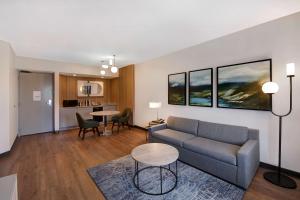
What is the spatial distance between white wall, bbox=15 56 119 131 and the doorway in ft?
0.76

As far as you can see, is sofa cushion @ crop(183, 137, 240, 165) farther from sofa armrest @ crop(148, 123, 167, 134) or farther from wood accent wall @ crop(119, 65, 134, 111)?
wood accent wall @ crop(119, 65, 134, 111)

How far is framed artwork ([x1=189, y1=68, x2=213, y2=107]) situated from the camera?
3266 millimetres

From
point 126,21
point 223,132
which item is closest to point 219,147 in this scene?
point 223,132

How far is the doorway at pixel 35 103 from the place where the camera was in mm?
4684

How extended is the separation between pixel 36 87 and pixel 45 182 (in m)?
3.88

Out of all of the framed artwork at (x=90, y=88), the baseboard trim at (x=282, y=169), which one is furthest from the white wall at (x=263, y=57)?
the framed artwork at (x=90, y=88)

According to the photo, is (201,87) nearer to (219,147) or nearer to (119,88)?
(219,147)

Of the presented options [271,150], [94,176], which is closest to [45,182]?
[94,176]

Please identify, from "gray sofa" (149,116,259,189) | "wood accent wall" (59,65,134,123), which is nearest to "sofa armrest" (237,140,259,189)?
"gray sofa" (149,116,259,189)

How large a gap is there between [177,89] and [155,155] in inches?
90.1

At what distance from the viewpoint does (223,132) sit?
112 inches

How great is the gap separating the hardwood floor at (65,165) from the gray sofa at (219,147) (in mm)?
285

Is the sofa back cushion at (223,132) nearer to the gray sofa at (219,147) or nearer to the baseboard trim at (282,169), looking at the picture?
the gray sofa at (219,147)

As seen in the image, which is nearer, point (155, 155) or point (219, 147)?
point (155, 155)
